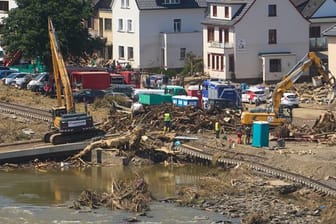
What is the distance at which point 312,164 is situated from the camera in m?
33.3

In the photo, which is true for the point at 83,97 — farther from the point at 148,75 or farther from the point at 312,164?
the point at 312,164

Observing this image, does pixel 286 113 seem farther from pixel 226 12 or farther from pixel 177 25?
pixel 177 25

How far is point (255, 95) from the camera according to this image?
49156mm

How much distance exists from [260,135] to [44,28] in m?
19.2

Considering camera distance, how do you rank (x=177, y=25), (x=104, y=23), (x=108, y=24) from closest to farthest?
(x=177, y=25)
(x=108, y=24)
(x=104, y=23)

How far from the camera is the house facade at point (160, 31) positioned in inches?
2438

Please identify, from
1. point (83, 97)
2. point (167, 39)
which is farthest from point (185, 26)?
point (83, 97)

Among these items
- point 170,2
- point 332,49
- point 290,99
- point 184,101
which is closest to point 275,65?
point 332,49

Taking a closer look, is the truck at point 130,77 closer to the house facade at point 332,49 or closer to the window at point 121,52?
the window at point 121,52

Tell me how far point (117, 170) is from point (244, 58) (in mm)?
20492

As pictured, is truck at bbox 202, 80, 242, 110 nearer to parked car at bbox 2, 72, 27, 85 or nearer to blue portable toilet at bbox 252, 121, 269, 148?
blue portable toilet at bbox 252, 121, 269, 148

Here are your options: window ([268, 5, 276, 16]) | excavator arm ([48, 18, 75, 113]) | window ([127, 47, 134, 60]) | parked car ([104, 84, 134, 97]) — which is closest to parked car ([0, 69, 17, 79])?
window ([127, 47, 134, 60])

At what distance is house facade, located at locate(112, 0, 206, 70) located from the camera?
6194 centimetres

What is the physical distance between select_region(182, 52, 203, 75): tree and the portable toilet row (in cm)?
1487
